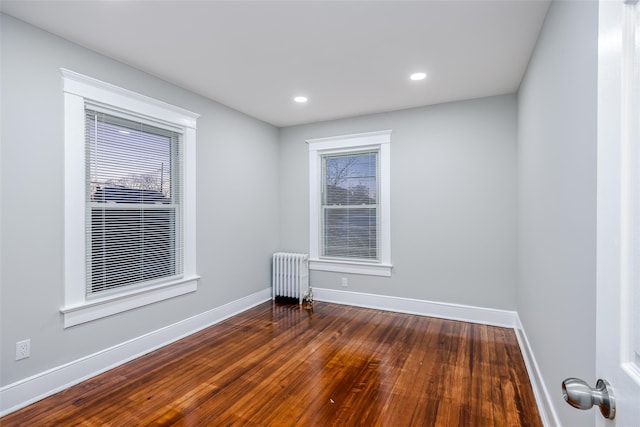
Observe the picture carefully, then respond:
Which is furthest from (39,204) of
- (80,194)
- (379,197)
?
(379,197)

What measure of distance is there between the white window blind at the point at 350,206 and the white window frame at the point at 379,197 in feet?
0.26

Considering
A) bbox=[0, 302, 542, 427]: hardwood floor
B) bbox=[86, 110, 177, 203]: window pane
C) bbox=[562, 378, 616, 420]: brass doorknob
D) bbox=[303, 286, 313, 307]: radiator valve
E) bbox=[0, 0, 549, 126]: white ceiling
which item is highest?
bbox=[0, 0, 549, 126]: white ceiling

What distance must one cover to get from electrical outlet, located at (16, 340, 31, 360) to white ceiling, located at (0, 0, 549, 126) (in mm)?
2245

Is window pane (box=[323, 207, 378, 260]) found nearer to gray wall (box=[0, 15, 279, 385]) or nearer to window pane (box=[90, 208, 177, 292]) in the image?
window pane (box=[90, 208, 177, 292])

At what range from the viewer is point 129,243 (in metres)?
2.85

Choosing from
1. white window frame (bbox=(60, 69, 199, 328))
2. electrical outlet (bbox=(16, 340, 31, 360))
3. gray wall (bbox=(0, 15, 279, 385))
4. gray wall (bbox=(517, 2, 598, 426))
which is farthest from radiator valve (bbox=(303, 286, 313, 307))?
electrical outlet (bbox=(16, 340, 31, 360))

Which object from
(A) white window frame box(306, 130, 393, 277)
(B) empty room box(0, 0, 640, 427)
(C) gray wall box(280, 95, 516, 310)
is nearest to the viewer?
(B) empty room box(0, 0, 640, 427)

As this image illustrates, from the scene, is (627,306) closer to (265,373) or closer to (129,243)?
(265,373)

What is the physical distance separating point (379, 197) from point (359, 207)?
1.09 feet

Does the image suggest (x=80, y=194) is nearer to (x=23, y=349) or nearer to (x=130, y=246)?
(x=130, y=246)

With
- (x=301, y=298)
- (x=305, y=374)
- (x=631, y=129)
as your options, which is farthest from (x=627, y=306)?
(x=301, y=298)

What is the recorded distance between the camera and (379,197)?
4.29m

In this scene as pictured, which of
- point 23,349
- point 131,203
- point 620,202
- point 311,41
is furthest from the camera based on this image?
point 131,203

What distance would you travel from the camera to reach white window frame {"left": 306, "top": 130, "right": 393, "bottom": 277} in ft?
13.7
